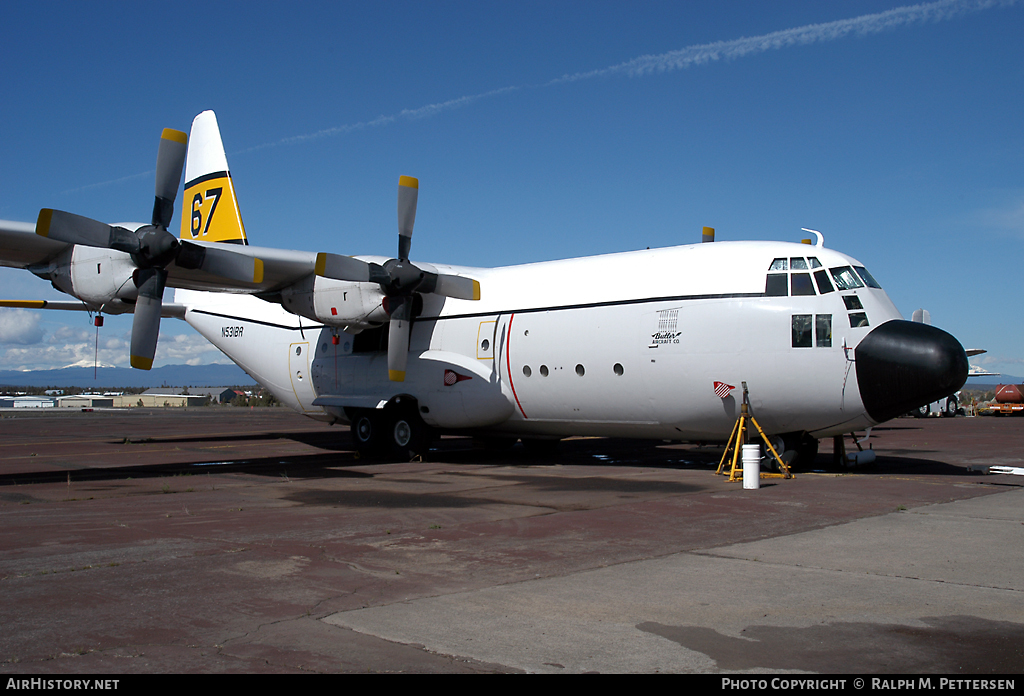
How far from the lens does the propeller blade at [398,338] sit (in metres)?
16.7

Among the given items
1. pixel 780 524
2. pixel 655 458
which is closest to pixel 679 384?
pixel 655 458

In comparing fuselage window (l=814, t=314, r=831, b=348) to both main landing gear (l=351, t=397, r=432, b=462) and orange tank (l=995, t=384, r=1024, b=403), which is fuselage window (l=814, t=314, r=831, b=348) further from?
orange tank (l=995, t=384, r=1024, b=403)

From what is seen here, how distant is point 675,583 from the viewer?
19.6ft

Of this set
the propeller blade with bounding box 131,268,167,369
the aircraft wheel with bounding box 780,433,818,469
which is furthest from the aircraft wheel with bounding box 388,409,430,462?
the aircraft wheel with bounding box 780,433,818,469

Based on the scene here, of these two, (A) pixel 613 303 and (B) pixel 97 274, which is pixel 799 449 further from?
→ (B) pixel 97 274

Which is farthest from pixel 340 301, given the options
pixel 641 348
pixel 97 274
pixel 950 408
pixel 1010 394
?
pixel 1010 394

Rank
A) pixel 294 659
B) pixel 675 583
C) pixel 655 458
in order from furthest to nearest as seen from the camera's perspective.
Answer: pixel 655 458 < pixel 675 583 < pixel 294 659

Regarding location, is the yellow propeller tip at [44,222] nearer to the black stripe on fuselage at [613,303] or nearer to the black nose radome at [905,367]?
the black stripe on fuselage at [613,303]

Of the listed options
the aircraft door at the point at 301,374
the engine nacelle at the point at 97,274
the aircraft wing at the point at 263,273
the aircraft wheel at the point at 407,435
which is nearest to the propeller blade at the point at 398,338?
the aircraft wheel at the point at 407,435

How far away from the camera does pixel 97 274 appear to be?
14.6 metres

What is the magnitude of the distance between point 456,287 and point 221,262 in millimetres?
4701

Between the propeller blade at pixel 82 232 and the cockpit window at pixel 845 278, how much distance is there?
12195 millimetres

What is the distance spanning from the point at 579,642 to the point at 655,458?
13787 millimetres
